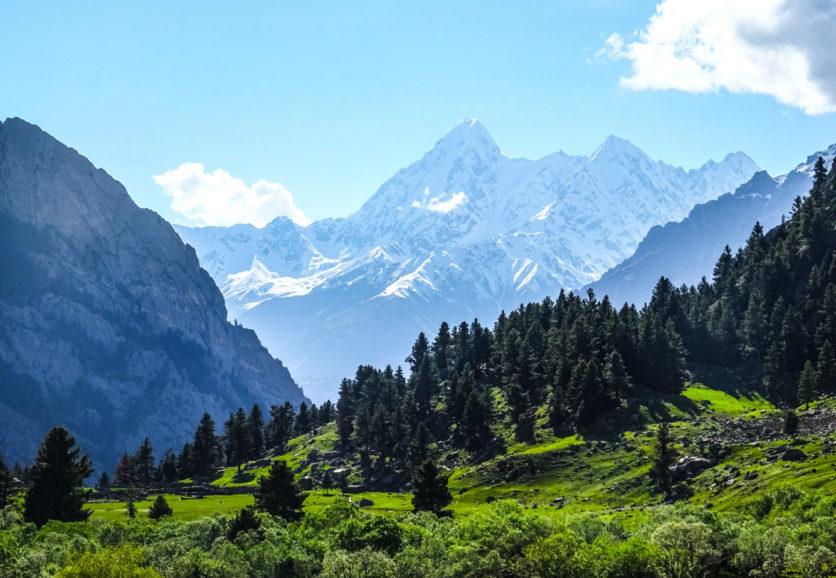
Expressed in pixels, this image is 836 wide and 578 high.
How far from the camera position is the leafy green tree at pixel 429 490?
124938mm

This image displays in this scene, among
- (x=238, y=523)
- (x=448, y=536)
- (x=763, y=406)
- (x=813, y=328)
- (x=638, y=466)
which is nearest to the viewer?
(x=448, y=536)

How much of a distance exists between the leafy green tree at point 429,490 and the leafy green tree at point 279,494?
64.0 feet

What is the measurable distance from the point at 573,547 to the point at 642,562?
7.42 meters

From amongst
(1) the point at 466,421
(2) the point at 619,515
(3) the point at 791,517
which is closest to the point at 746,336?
(1) the point at 466,421

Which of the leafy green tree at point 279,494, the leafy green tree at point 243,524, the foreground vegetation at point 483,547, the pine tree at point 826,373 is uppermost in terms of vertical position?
the pine tree at point 826,373

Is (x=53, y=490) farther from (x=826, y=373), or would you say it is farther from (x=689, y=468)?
(x=826, y=373)

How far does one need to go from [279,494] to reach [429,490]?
24.3 metres

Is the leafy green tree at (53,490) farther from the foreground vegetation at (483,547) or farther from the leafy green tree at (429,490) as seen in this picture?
the leafy green tree at (429,490)

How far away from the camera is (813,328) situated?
190 m

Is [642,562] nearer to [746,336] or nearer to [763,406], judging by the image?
[763,406]

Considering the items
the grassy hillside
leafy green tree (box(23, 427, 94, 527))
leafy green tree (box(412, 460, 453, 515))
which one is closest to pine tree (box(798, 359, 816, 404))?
the grassy hillside

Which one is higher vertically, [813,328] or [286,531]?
[813,328]

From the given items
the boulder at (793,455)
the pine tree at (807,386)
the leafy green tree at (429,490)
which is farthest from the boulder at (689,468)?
the pine tree at (807,386)

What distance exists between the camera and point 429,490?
126m
